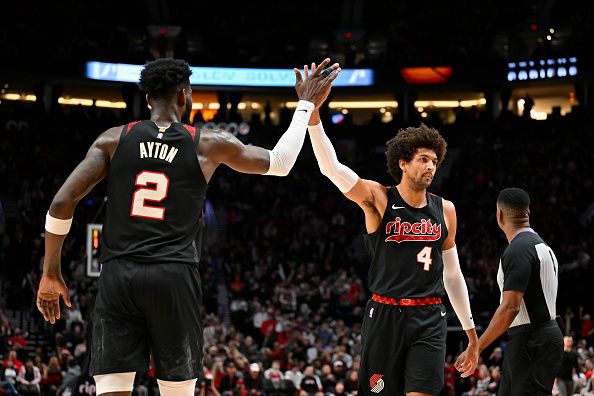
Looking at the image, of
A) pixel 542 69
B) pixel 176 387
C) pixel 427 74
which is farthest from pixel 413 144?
pixel 427 74

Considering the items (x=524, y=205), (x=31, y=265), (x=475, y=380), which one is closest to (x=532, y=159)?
(x=475, y=380)

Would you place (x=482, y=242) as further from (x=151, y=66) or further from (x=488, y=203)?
(x=151, y=66)

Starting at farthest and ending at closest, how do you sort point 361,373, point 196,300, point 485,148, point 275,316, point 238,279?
point 485,148
point 238,279
point 275,316
point 361,373
point 196,300

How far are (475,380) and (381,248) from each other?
1284 cm

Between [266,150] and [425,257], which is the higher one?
[266,150]

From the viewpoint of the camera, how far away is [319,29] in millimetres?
39312

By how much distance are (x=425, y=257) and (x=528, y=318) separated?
1.21m

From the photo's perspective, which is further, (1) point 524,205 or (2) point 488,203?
(2) point 488,203

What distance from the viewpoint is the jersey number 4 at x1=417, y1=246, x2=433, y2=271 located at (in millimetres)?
6910

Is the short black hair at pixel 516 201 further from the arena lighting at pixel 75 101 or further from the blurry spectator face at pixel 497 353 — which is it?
the arena lighting at pixel 75 101

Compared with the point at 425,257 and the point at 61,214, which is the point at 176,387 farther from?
the point at 425,257

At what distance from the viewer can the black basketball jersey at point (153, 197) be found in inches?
208

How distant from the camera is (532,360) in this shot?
7406 millimetres

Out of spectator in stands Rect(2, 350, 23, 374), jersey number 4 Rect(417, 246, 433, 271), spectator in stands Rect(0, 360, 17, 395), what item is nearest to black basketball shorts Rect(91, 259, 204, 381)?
jersey number 4 Rect(417, 246, 433, 271)
